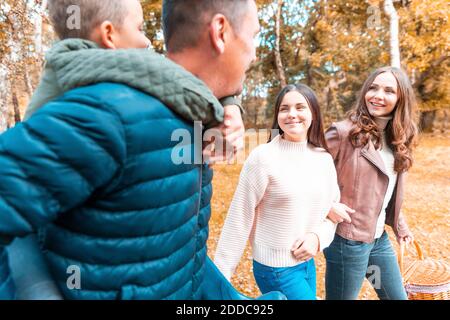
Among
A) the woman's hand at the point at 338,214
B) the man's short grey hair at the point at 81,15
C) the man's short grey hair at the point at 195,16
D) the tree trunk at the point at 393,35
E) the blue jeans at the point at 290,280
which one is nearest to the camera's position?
the man's short grey hair at the point at 195,16

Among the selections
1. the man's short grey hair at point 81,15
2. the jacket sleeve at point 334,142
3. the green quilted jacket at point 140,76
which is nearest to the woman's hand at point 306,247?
Result: the jacket sleeve at point 334,142

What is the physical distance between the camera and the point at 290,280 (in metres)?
1.93

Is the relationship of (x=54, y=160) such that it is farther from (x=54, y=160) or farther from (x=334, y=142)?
(x=334, y=142)

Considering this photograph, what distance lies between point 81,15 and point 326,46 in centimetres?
1414

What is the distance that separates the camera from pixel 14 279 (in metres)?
0.77

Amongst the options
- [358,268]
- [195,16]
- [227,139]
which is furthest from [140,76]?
[358,268]

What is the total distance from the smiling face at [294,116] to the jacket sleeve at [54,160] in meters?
1.59

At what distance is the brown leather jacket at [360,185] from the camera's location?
90.8 inches

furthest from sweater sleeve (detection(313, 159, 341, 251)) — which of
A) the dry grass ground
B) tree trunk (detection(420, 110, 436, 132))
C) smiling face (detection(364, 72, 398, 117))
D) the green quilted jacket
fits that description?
tree trunk (detection(420, 110, 436, 132))

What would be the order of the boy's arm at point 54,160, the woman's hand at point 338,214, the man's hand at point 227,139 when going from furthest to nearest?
1. the woman's hand at point 338,214
2. the man's hand at point 227,139
3. the boy's arm at point 54,160

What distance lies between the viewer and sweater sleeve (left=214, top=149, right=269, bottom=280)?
1.93m

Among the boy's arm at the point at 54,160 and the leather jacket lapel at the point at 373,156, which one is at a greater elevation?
the boy's arm at the point at 54,160

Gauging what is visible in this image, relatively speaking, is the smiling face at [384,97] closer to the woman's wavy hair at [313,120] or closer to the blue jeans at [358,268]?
the woman's wavy hair at [313,120]

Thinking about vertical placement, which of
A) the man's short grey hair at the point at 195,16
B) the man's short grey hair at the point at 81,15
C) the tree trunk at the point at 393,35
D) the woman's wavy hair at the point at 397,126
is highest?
the tree trunk at the point at 393,35
